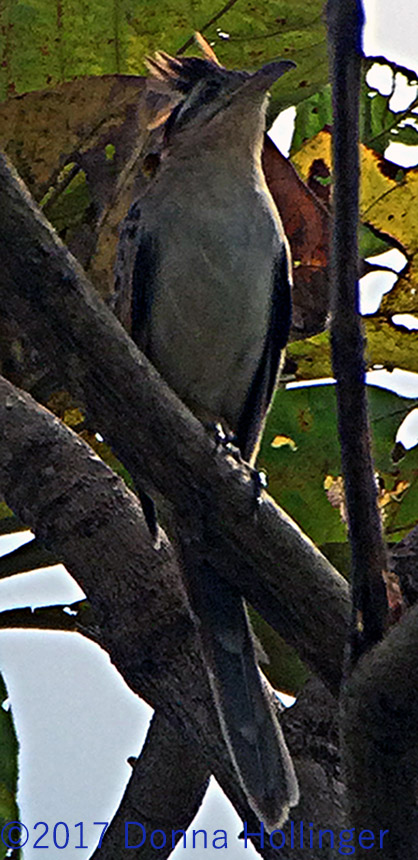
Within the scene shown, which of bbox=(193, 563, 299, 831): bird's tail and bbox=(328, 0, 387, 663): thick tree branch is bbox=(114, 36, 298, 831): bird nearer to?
bbox=(193, 563, 299, 831): bird's tail

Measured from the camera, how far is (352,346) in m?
2.29

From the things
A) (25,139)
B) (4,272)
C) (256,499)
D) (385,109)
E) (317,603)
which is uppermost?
(385,109)

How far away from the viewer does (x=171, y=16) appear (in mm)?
4441

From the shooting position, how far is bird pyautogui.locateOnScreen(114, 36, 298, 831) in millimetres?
3949

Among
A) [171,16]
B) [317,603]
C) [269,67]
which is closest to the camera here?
[317,603]

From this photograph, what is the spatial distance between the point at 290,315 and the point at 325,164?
64cm

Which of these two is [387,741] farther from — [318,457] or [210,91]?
[210,91]

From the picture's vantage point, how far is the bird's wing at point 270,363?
A: 407 centimetres

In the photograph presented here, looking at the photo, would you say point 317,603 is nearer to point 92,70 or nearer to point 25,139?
point 25,139

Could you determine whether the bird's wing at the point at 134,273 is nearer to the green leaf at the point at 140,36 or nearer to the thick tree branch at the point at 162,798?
the green leaf at the point at 140,36

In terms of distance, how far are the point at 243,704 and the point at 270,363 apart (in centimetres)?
116

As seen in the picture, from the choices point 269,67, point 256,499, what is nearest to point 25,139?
point 269,67

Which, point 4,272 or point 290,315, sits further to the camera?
point 290,315

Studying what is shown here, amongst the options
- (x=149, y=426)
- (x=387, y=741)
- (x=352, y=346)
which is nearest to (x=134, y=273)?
(x=149, y=426)
